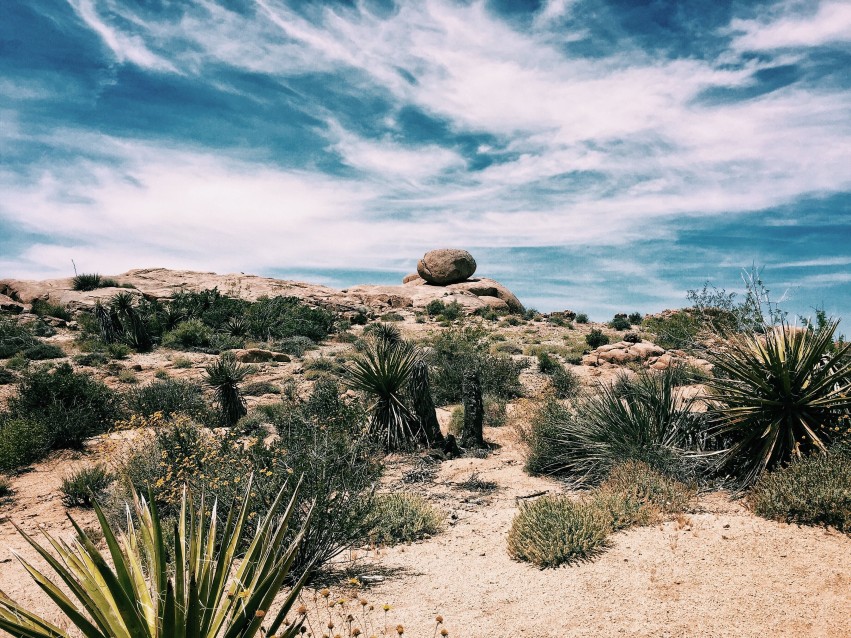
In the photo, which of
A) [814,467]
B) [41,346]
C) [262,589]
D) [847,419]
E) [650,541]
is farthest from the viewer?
[41,346]

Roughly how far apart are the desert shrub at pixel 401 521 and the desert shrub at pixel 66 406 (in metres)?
8.49

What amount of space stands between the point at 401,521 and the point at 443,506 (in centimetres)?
145

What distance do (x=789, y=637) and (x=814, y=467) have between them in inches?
112

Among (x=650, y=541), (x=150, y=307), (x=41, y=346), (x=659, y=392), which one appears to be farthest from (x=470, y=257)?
(x=650, y=541)

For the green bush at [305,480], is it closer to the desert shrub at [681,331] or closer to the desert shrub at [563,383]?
the desert shrub at [681,331]

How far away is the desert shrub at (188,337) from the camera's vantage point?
2403 centimetres

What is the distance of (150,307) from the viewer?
30469 millimetres

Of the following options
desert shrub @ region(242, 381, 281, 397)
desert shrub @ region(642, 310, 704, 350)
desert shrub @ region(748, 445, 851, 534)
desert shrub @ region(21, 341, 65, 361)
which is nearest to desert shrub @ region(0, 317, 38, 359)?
desert shrub @ region(21, 341, 65, 361)

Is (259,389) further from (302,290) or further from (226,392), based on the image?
(302,290)

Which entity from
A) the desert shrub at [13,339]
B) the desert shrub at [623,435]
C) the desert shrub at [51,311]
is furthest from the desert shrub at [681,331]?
the desert shrub at [51,311]

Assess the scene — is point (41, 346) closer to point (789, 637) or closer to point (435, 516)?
point (435, 516)

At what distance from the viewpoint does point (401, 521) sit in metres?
7.01

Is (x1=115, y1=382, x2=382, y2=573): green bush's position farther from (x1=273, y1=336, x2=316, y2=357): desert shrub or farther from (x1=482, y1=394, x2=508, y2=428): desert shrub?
(x1=273, y1=336, x2=316, y2=357): desert shrub

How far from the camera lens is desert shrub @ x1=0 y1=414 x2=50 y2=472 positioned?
10305 mm
